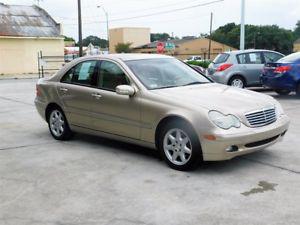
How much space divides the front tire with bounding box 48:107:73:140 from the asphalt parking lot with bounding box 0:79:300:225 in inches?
10.1

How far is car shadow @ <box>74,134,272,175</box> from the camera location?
573cm

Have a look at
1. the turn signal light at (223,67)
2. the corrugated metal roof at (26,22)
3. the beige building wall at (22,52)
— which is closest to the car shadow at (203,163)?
the turn signal light at (223,67)

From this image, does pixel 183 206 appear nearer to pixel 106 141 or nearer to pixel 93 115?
pixel 93 115

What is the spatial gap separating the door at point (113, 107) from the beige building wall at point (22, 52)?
30.8m

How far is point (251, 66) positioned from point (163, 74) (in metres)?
8.75

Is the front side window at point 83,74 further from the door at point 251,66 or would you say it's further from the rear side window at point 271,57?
the rear side window at point 271,57

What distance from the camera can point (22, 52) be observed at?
36625mm

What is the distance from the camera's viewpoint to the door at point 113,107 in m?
6.22

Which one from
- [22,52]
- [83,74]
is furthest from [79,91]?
[22,52]

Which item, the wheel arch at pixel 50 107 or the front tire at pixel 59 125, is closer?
the front tire at pixel 59 125

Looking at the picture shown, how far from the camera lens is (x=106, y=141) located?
756cm

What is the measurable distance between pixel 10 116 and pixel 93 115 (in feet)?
15.2

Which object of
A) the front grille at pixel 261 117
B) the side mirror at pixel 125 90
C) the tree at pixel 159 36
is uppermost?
the tree at pixel 159 36

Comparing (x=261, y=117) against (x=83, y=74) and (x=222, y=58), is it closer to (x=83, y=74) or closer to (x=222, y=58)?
(x=83, y=74)
